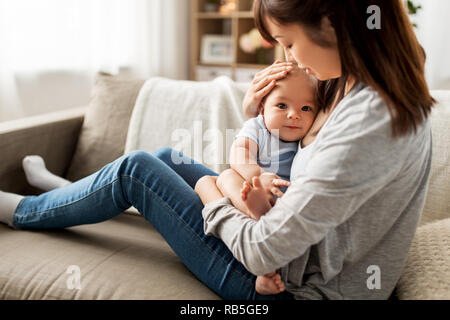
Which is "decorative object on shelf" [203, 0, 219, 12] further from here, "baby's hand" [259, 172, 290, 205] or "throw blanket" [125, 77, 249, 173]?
"baby's hand" [259, 172, 290, 205]

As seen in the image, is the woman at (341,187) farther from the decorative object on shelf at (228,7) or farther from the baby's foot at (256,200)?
the decorative object on shelf at (228,7)

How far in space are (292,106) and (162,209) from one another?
411mm

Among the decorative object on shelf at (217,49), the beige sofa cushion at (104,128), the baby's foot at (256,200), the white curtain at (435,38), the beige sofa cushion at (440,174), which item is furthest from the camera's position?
the decorative object on shelf at (217,49)

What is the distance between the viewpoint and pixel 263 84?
1114 mm

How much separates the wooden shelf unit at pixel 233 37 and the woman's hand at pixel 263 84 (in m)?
2.15

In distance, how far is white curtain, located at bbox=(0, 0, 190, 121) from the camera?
218 cm

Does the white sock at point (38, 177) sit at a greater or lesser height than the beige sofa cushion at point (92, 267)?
greater

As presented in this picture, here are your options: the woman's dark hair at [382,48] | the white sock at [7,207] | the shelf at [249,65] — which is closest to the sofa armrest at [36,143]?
the white sock at [7,207]

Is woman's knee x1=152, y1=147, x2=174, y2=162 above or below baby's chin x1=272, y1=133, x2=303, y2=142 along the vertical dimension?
below

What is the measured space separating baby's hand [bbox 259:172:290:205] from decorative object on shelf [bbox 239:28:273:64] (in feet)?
7.95

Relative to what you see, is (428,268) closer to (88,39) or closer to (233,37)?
(88,39)

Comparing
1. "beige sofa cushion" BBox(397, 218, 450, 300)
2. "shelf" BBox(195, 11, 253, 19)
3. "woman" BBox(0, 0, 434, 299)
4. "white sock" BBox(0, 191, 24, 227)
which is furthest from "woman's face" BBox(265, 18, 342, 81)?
"shelf" BBox(195, 11, 253, 19)

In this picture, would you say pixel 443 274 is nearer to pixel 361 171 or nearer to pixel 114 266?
pixel 361 171

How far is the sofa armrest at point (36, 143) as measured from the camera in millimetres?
1500
